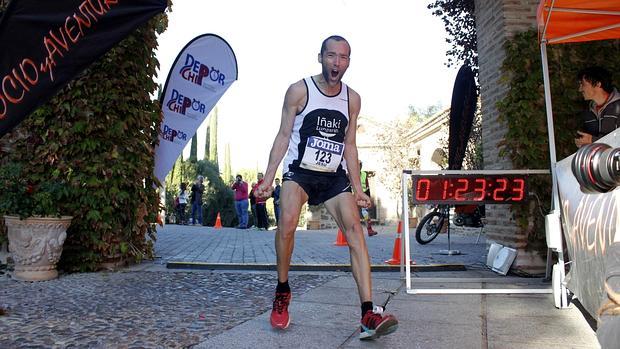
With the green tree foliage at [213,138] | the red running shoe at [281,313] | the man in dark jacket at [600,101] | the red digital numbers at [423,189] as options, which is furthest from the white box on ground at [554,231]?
the green tree foliage at [213,138]

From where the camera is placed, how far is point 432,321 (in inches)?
141

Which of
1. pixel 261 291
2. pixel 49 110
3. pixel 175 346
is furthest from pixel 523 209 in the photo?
pixel 49 110

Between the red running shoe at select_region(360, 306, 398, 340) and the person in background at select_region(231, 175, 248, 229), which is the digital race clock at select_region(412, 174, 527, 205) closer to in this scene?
the red running shoe at select_region(360, 306, 398, 340)

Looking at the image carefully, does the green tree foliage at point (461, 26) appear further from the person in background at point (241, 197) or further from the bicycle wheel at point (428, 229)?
the person in background at point (241, 197)

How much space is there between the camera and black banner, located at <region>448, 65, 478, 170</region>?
7.27 meters

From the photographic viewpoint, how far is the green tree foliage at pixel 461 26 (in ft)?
33.4

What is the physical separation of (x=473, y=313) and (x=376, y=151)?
104ft

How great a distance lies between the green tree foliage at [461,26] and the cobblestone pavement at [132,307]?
7.05 meters

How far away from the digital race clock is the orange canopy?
136 cm

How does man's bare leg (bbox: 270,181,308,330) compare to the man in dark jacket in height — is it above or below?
below

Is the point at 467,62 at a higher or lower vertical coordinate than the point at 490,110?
higher

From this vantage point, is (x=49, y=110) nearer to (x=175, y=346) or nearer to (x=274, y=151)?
Result: (x=274, y=151)

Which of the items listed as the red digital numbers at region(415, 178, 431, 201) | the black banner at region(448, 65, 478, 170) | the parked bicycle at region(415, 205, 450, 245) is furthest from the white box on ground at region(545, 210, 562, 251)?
the parked bicycle at region(415, 205, 450, 245)

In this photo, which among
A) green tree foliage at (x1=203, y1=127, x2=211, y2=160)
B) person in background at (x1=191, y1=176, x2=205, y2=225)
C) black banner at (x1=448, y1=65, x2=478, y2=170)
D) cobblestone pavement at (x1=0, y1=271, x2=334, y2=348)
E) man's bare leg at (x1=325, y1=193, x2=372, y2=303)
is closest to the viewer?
cobblestone pavement at (x1=0, y1=271, x2=334, y2=348)
